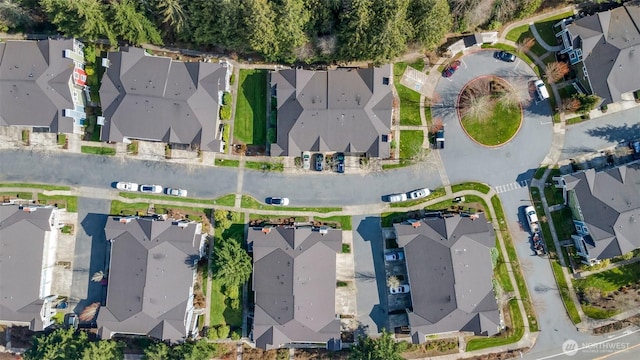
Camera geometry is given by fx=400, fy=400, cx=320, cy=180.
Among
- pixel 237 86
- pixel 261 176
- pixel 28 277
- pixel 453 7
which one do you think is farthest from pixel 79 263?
pixel 453 7

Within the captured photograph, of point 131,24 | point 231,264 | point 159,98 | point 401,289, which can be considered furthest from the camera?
point 401,289

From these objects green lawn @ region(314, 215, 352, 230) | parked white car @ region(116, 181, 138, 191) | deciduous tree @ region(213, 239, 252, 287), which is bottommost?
deciduous tree @ region(213, 239, 252, 287)

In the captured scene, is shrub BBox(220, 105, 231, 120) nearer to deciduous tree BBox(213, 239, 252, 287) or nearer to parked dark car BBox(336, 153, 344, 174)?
parked dark car BBox(336, 153, 344, 174)

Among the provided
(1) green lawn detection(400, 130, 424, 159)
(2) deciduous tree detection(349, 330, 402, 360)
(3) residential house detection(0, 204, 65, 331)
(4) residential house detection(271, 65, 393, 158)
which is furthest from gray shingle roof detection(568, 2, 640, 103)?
(3) residential house detection(0, 204, 65, 331)

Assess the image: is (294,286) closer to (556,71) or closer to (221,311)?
(221,311)

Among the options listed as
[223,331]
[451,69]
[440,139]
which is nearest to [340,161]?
[440,139]

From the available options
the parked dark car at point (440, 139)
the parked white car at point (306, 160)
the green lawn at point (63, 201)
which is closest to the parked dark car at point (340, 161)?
the parked white car at point (306, 160)

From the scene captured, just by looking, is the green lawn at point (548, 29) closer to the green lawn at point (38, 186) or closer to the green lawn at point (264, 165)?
the green lawn at point (264, 165)
